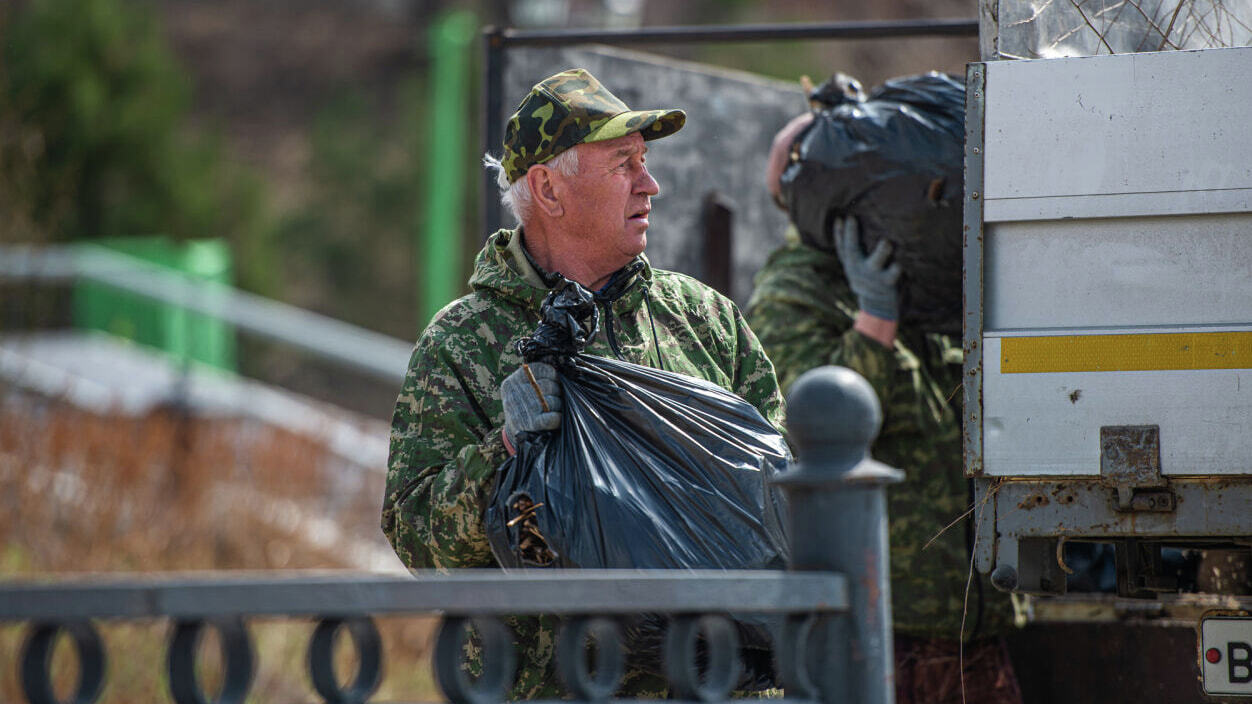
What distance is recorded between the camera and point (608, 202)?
108 inches

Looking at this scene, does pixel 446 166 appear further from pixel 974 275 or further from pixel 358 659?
pixel 358 659

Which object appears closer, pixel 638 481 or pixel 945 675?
pixel 638 481

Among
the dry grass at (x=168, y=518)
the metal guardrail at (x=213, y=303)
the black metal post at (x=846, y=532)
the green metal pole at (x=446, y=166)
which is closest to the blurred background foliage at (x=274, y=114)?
the metal guardrail at (x=213, y=303)

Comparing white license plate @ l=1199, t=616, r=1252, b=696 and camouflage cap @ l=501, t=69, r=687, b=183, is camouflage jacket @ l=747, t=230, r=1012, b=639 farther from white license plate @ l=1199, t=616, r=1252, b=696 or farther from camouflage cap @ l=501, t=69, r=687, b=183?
camouflage cap @ l=501, t=69, r=687, b=183

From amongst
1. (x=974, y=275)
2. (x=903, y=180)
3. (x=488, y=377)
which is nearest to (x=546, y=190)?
(x=488, y=377)

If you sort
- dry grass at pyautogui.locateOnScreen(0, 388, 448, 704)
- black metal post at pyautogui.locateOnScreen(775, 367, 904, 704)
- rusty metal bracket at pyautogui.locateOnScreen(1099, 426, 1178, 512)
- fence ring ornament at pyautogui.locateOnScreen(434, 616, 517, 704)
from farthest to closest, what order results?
dry grass at pyautogui.locateOnScreen(0, 388, 448, 704)
rusty metal bracket at pyautogui.locateOnScreen(1099, 426, 1178, 512)
black metal post at pyautogui.locateOnScreen(775, 367, 904, 704)
fence ring ornament at pyautogui.locateOnScreen(434, 616, 517, 704)

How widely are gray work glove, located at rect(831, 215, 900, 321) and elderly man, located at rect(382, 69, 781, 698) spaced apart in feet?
2.38

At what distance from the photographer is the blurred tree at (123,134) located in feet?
37.3

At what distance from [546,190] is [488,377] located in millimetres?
409

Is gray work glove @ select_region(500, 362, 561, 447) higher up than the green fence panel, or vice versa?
the green fence panel

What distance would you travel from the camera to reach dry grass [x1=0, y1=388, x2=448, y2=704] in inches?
260

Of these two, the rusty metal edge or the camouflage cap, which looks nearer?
the rusty metal edge

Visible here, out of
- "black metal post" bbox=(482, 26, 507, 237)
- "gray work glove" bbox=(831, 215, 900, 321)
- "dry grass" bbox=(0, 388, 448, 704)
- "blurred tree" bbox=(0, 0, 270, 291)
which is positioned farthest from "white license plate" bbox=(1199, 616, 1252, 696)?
"blurred tree" bbox=(0, 0, 270, 291)

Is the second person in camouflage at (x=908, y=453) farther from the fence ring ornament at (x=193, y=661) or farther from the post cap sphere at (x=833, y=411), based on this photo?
the fence ring ornament at (x=193, y=661)
